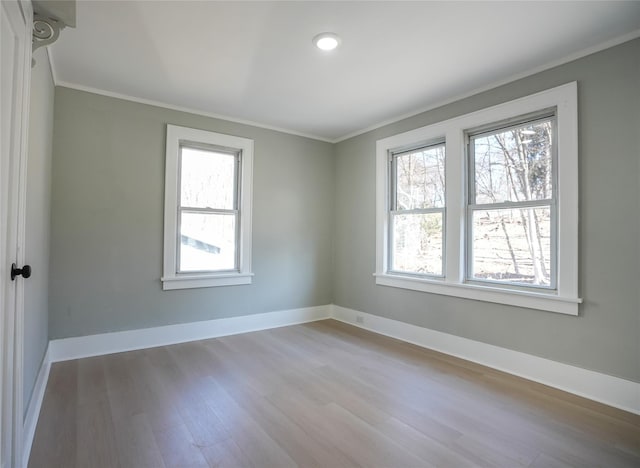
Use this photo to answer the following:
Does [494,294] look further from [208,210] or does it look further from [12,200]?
[12,200]

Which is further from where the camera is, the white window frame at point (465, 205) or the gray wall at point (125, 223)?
the gray wall at point (125, 223)

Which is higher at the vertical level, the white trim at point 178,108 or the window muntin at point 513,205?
the white trim at point 178,108

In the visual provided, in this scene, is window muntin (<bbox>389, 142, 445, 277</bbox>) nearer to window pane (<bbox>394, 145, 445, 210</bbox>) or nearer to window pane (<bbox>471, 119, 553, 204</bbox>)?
window pane (<bbox>394, 145, 445, 210</bbox>)

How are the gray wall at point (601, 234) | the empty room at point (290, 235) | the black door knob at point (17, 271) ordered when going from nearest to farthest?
the black door knob at point (17, 271), the empty room at point (290, 235), the gray wall at point (601, 234)

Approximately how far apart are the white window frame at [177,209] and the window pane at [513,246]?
2607 millimetres

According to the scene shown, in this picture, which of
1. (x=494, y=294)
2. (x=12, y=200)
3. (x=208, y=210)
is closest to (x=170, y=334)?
(x=208, y=210)

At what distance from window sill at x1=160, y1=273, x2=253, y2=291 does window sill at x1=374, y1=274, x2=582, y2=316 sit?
1.77 m

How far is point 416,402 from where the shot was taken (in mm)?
2492

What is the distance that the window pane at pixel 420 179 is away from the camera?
374 cm

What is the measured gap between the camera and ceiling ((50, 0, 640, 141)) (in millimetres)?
2201

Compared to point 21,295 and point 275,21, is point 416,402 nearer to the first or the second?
point 21,295

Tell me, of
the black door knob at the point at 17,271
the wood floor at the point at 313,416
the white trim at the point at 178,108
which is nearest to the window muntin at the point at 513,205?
the wood floor at the point at 313,416

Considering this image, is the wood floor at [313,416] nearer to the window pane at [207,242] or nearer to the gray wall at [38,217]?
the gray wall at [38,217]

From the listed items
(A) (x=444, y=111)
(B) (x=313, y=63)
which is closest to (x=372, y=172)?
(A) (x=444, y=111)
